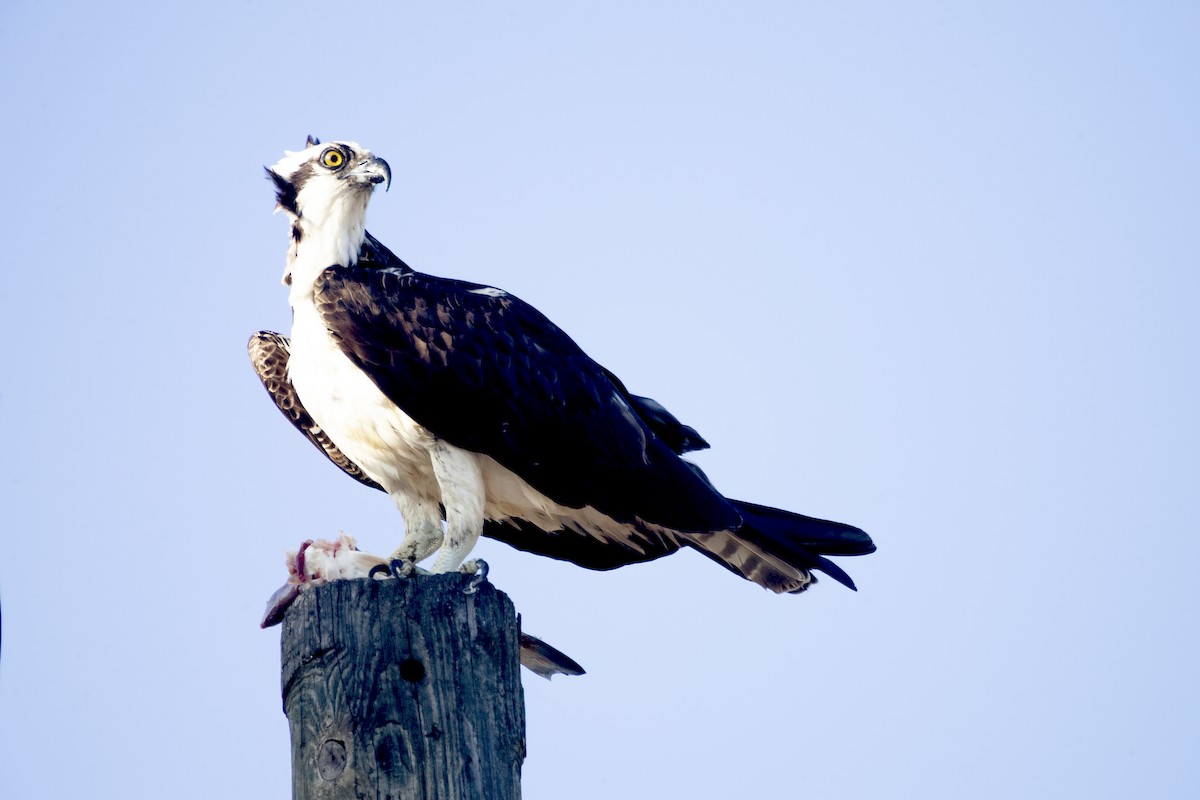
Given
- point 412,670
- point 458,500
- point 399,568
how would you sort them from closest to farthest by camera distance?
point 412,670 → point 399,568 → point 458,500

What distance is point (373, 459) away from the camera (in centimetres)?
566

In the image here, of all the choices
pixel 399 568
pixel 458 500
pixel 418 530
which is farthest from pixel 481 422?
pixel 399 568

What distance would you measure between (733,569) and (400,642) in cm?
255

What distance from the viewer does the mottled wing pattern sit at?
6.35 m

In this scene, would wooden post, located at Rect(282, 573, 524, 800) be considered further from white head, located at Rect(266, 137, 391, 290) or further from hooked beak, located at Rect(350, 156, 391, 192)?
hooked beak, located at Rect(350, 156, 391, 192)

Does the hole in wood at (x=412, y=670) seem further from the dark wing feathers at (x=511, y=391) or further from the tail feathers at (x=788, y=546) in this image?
the tail feathers at (x=788, y=546)

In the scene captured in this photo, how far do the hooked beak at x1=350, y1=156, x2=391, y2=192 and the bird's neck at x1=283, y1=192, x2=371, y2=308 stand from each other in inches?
2.8

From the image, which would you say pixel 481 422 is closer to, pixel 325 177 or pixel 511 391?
pixel 511 391

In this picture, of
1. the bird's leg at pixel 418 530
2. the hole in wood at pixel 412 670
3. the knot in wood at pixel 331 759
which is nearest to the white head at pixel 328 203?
the bird's leg at pixel 418 530

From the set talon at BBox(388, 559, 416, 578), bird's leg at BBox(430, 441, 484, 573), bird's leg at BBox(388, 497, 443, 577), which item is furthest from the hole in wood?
bird's leg at BBox(388, 497, 443, 577)

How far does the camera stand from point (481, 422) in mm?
5473

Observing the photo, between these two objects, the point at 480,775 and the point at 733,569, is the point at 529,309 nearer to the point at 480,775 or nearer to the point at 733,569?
the point at 733,569

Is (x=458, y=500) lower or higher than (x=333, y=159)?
lower

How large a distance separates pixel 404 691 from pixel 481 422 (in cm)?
193
